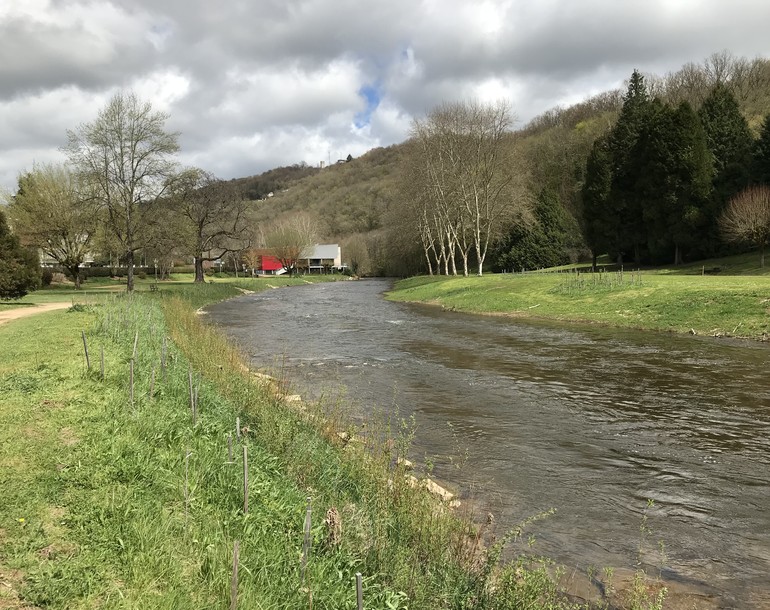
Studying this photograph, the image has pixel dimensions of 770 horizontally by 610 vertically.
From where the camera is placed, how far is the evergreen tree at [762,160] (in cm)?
4250

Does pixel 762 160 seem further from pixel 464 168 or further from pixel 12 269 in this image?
pixel 12 269

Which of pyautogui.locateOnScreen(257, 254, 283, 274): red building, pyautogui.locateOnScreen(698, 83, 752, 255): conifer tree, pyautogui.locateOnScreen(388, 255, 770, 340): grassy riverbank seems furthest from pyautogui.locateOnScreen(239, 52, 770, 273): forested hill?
pyautogui.locateOnScreen(257, 254, 283, 274): red building

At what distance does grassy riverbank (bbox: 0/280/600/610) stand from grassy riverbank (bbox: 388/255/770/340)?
19308mm

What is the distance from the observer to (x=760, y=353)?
17516 mm

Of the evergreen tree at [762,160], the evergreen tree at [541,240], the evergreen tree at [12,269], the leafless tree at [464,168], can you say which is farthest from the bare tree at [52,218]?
the evergreen tree at [762,160]

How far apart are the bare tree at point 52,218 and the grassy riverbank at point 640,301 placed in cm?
3602

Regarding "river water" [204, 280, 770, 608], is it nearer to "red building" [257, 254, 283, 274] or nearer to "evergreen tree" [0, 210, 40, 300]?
"evergreen tree" [0, 210, 40, 300]

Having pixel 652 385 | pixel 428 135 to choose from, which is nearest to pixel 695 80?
pixel 428 135

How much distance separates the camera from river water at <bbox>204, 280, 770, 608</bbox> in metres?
6.38

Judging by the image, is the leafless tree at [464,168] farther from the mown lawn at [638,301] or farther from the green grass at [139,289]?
the green grass at [139,289]

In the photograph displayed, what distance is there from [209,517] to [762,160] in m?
51.3

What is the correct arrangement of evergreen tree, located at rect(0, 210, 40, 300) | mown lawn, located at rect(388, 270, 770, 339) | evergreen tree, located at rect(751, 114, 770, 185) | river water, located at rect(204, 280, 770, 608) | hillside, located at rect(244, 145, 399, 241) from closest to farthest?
1. river water, located at rect(204, 280, 770, 608)
2. mown lawn, located at rect(388, 270, 770, 339)
3. evergreen tree, located at rect(0, 210, 40, 300)
4. evergreen tree, located at rect(751, 114, 770, 185)
5. hillside, located at rect(244, 145, 399, 241)

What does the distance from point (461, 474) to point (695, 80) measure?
271 ft

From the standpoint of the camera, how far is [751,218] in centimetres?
3834
